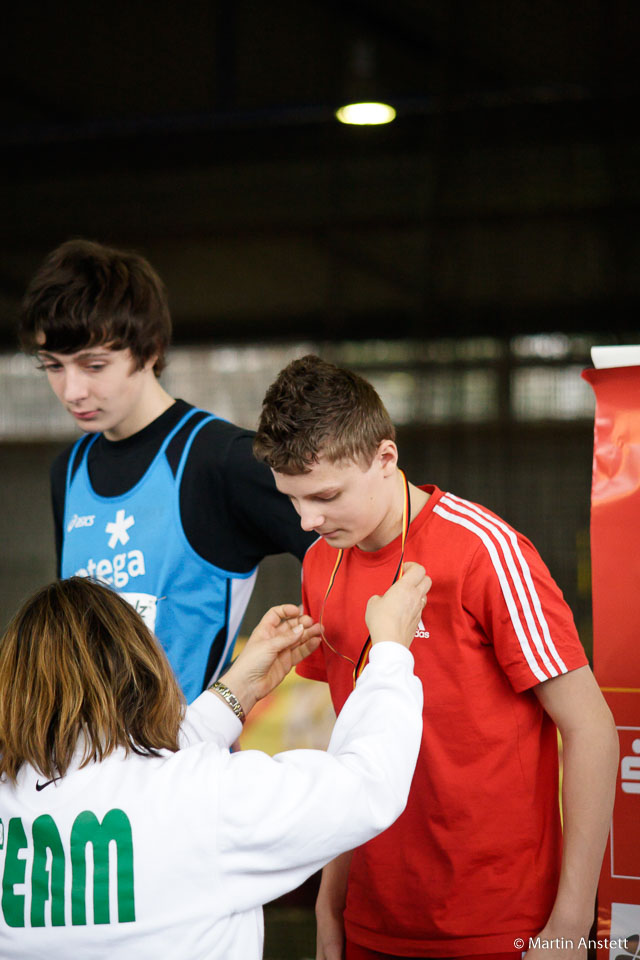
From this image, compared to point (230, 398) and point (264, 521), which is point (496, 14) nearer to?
point (230, 398)

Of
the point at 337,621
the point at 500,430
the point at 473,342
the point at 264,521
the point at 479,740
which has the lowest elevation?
the point at 479,740

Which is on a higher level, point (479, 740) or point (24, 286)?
point (24, 286)

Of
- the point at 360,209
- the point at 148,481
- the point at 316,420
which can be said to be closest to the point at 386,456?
the point at 316,420

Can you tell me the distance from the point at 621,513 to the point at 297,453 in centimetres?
46

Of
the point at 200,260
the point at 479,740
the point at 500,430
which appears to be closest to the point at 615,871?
the point at 479,740

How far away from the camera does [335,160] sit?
341 centimetres

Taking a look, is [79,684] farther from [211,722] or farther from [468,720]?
[468,720]

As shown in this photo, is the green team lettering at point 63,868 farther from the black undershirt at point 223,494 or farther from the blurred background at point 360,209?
the blurred background at point 360,209

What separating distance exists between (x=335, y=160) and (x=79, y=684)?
2766mm

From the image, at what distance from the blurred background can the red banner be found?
182 cm

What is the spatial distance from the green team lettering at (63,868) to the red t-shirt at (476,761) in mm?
402

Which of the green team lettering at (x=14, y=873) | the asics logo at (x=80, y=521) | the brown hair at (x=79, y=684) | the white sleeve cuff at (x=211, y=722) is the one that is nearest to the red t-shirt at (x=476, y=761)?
the white sleeve cuff at (x=211, y=722)

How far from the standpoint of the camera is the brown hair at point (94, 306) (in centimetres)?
151

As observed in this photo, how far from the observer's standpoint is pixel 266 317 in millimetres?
3529
